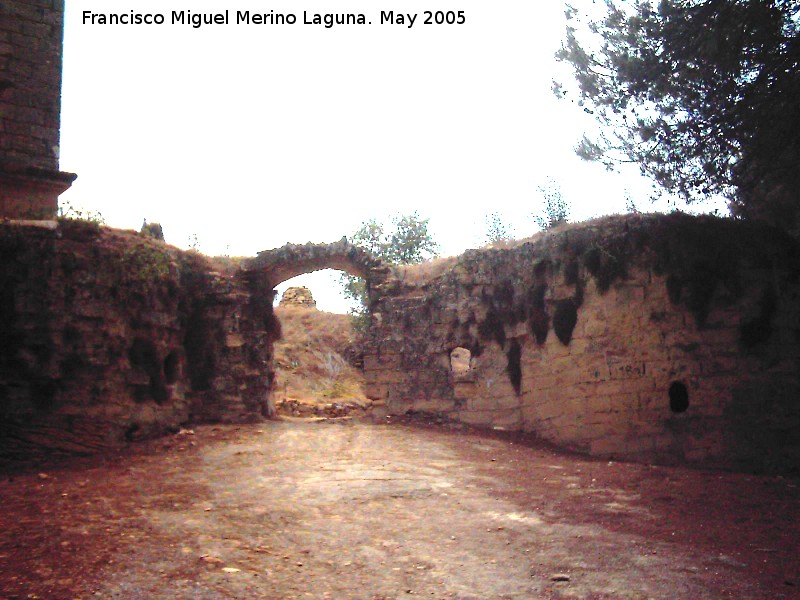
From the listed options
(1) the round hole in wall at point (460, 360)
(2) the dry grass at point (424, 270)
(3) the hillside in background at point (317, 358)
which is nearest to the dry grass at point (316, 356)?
(3) the hillside in background at point (317, 358)

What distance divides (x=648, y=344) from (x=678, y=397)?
932 mm

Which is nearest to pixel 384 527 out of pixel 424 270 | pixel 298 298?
pixel 424 270

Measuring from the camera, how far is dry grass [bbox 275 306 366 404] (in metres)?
23.4

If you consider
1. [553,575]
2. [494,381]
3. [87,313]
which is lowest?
[553,575]

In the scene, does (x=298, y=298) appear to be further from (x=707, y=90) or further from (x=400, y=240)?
(x=707, y=90)

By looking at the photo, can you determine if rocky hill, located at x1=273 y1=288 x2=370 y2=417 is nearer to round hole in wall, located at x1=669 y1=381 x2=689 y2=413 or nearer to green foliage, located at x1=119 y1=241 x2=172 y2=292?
green foliage, located at x1=119 y1=241 x2=172 y2=292

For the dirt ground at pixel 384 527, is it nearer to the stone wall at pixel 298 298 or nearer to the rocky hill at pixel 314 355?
the rocky hill at pixel 314 355

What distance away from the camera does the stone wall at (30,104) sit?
15.0m

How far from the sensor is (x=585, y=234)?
13453mm

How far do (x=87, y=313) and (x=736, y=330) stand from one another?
9.66 meters

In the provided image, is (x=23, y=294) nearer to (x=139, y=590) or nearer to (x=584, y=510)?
(x=139, y=590)

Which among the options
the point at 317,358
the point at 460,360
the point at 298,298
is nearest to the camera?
the point at 460,360

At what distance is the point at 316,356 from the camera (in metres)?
26.1

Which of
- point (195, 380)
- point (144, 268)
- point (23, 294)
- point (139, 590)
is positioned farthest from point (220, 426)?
point (139, 590)
